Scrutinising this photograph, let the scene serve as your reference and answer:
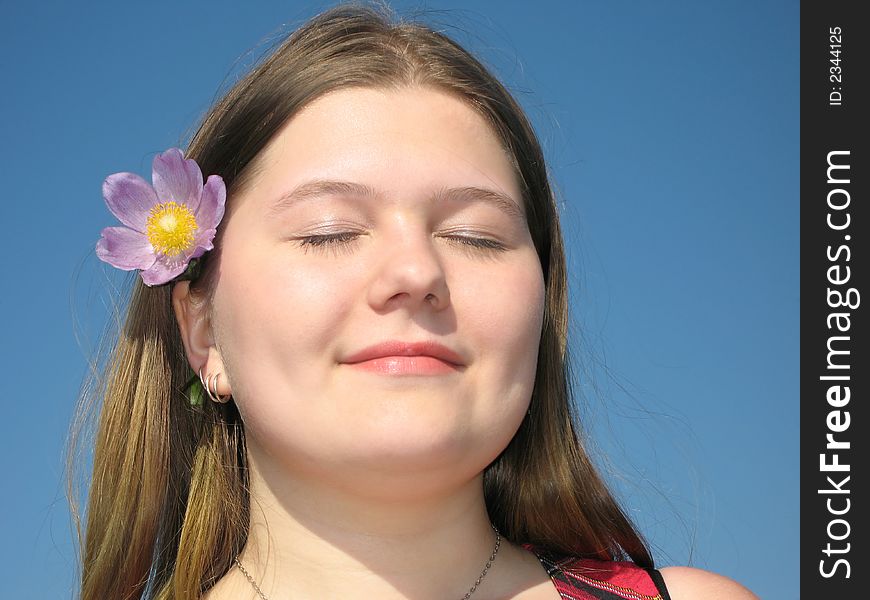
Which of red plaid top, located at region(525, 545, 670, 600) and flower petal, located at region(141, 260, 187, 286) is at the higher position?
flower petal, located at region(141, 260, 187, 286)

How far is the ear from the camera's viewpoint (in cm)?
361

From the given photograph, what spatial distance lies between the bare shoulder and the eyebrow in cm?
146

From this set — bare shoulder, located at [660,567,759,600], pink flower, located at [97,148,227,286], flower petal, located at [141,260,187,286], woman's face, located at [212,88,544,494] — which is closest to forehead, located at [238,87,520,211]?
woman's face, located at [212,88,544,494]

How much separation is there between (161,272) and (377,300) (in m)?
0.99

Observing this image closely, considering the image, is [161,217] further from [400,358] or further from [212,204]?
[400,358]

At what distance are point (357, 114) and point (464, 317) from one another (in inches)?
31.5

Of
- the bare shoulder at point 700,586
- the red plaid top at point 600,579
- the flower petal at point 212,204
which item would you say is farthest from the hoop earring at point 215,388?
the bare shoulder at point 700,586

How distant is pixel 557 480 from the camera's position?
4.02 metres

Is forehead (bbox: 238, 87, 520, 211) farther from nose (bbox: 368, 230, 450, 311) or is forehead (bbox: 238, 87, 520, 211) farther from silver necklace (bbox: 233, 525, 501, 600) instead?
silver necklace (bbox: 233, 525, 501, 600)

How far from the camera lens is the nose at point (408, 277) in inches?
122

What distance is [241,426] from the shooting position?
3.94 m

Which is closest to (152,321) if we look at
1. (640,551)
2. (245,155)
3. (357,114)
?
(245,155)

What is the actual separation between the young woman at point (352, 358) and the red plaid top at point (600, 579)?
12 millimetres
